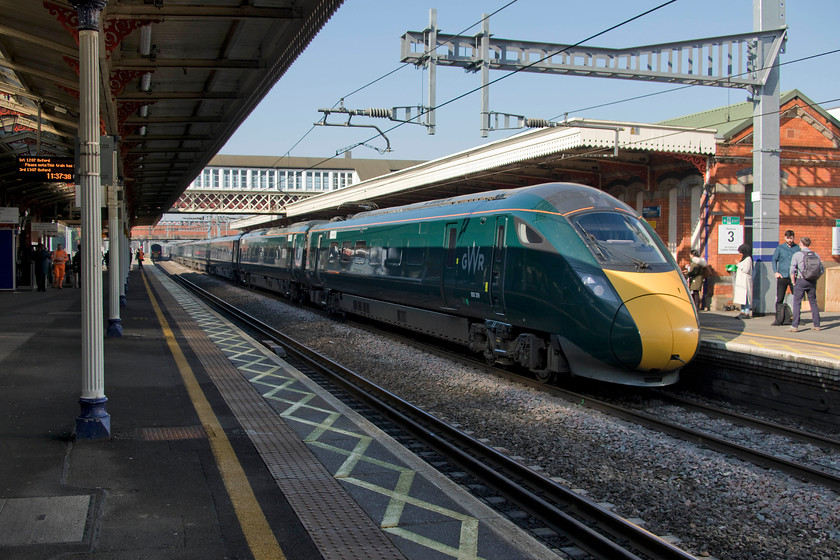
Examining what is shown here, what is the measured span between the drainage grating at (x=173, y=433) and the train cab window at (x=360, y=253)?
1044cm

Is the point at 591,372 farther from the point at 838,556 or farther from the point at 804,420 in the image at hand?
the point at 838,556

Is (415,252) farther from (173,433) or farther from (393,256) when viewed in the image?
(173,433)

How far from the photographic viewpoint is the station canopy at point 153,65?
9.39 m

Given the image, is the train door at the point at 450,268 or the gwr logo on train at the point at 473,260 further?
the train door at the point at 450,268

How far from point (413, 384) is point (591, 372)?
2.74 meters

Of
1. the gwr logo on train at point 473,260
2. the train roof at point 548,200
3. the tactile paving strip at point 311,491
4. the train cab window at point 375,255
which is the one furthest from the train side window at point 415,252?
the tactile paving strip at point 311,491

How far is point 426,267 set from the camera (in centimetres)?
1327

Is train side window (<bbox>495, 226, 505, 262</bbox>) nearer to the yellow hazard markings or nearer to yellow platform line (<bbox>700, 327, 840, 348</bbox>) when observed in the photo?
the yellow hazard markings

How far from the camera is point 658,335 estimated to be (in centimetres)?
852

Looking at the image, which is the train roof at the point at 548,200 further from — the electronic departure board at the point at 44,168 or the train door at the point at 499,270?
the electronic departure board at the point at 44,168

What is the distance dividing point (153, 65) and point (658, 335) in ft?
29.3

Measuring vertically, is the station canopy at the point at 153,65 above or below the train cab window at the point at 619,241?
above

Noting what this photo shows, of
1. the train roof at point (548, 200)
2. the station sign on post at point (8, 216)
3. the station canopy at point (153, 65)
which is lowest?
the train roof at point (548, 200)

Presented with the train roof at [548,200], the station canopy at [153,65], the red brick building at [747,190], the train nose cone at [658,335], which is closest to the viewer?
the train nose cone at [658,335]
